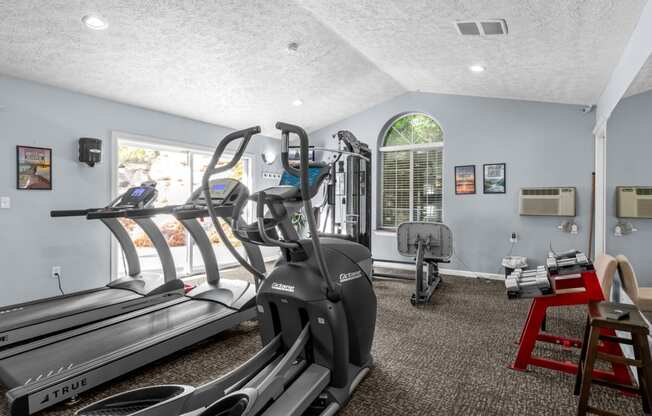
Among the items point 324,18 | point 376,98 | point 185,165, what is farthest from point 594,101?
point 185,165

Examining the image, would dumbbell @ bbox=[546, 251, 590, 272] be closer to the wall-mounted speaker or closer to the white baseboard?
the white baseboard

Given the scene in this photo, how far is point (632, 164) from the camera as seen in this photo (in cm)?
437

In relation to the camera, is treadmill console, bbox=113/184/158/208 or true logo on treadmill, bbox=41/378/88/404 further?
treadmill console, bbox=113/184/158/208

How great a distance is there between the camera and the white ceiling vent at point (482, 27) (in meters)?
2.97

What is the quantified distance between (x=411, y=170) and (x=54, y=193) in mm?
5189

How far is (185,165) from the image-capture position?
5.53 metres

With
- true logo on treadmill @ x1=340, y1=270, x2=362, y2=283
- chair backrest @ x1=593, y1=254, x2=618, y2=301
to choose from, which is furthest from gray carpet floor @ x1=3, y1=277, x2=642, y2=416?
true logo on treadmill @ x1=340, y1=270, x2=362, y2=283

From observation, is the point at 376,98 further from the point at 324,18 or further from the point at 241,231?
the point at 241,231

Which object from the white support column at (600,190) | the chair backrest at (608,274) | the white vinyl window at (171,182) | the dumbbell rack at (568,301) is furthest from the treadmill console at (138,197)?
the white support column at (600,190)

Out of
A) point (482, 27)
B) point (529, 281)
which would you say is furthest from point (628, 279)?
point (482, 27)

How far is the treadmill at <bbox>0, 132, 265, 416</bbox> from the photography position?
1.98 m

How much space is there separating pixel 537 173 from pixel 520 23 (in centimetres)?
282

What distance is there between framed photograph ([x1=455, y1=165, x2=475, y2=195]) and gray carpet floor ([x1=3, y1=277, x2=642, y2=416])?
7.21 ft

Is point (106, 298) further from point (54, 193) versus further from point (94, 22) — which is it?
point (94, 22)
